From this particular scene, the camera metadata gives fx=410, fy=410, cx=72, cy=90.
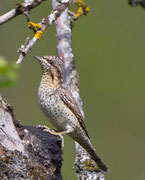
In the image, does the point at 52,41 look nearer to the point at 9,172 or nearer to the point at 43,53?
the point at 43,53

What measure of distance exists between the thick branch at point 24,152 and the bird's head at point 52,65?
1238 mm

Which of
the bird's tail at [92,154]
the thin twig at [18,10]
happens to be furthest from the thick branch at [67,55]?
the thin twig at [18,10]

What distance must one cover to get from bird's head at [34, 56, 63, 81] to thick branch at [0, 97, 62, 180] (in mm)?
1238

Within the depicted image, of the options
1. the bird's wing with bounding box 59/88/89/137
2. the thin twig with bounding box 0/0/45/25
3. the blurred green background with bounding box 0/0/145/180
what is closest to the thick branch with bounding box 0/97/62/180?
the thin twig with bounding box 0/0/45/25

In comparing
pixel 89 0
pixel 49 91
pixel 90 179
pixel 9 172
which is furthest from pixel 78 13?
pixel 89 0

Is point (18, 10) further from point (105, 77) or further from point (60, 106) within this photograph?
point (105, 77)

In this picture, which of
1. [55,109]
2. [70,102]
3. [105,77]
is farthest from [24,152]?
[105,77]

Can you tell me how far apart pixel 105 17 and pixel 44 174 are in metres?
5.45

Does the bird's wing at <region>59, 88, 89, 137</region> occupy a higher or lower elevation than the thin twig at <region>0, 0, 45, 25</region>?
lower

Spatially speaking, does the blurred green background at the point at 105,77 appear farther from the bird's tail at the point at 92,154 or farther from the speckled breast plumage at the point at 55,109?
the speckled breast plumage at the point at 55,109

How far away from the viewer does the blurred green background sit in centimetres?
668

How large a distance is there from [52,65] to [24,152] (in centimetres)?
156

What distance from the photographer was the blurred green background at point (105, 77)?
21.9 feet

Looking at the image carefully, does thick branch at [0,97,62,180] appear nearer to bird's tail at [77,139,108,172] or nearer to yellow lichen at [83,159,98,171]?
yellow lichen at [83,159,98,171]
